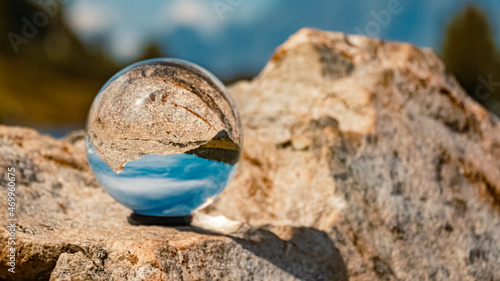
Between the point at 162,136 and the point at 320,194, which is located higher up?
the point at 162,136

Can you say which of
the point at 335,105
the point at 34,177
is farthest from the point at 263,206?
the point at 34,177

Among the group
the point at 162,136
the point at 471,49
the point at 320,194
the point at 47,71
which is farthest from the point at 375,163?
the point at 47,71

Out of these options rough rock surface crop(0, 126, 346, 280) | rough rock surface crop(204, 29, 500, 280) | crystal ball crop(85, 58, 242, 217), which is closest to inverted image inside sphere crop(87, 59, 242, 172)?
crystal ball crop(85, 58, 242, 217)

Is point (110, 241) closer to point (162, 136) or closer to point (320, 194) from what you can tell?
point (162, 136)

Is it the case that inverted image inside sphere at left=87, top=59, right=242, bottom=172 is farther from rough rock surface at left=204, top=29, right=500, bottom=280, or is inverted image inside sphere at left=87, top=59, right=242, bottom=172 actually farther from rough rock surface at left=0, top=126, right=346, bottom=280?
rough rock surface at left=204, top=29, right=500, bottom=280

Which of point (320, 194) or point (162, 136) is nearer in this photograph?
point (162, 136)

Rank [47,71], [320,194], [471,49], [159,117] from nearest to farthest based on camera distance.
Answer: [159,117] < [320,194] < [471,49] < [47,71]
